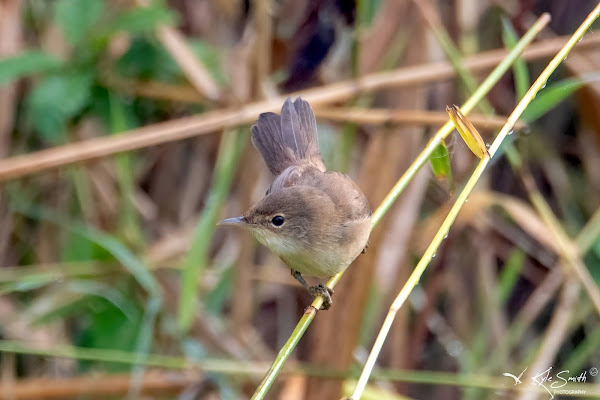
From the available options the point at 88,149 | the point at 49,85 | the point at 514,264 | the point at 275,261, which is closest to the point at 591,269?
Result: the point at 514,264

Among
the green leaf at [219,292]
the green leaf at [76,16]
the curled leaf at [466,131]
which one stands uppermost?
the green leaf at [76,16]

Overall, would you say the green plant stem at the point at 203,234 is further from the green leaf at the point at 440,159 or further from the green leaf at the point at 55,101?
the green leaf at the point at 440,159

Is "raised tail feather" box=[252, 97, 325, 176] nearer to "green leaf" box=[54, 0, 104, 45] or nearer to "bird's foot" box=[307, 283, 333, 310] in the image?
"bird's foot" box=[307, 283, 333, 310]

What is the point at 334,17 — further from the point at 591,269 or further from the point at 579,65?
the point at 591,269

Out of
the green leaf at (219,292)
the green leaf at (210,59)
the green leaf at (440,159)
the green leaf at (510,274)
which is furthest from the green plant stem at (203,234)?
the green leaf at (510,274)

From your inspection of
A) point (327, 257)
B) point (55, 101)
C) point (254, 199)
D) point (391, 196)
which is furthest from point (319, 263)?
point (55, 101)
